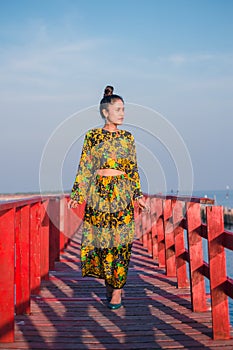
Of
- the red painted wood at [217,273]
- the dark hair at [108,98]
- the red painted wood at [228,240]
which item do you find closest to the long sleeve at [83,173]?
the dark hair at [108,98]

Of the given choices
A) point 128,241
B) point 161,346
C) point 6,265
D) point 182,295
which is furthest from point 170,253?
point 6,265

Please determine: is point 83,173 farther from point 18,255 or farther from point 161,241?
point 161,241

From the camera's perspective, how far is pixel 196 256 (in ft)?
12.7

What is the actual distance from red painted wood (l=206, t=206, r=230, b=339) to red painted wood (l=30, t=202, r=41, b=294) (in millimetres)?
1725

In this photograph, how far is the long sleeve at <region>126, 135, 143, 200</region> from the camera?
4.08 m

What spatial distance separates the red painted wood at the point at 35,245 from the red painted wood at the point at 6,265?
1.16 m

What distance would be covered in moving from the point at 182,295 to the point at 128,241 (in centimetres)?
104

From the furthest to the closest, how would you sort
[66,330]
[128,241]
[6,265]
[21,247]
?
[128,241], [21,247], [66,330], [6,265]

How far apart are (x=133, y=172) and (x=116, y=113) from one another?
0.53 metres

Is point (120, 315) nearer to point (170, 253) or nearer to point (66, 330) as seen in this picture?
point (66, 330)

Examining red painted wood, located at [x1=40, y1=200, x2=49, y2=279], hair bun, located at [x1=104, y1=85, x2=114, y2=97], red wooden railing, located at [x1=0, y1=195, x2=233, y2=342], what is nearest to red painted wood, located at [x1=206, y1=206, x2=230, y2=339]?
red wooden railing, located at [x1=0, y1=195, x2=233, y2=342]

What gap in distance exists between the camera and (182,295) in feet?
15.4

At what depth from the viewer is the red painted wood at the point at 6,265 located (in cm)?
303

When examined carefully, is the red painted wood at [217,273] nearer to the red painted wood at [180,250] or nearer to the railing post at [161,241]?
the red painted wood at [180,250]
